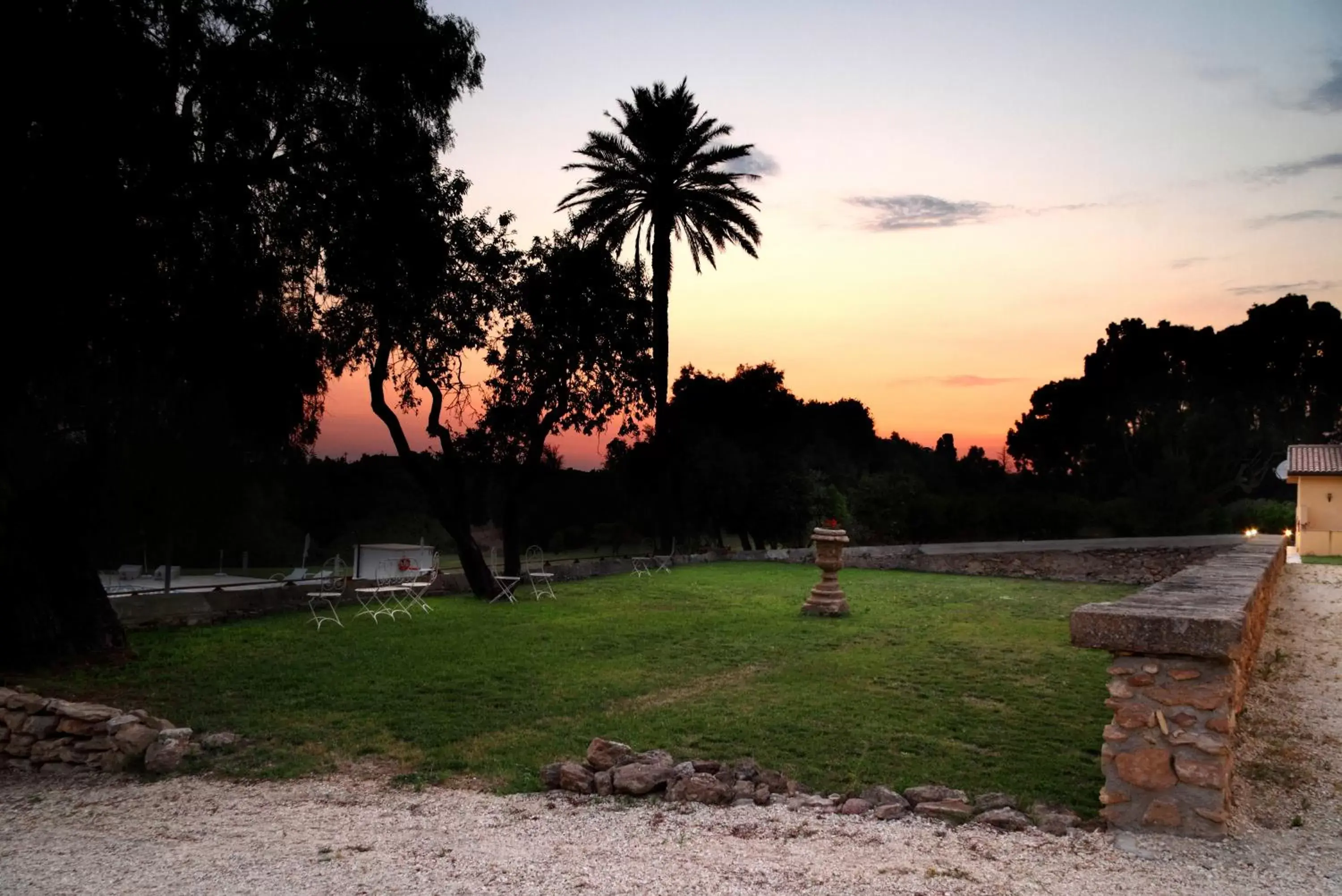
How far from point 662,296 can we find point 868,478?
1111 cm

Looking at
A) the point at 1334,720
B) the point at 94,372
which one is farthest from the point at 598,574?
the point at 1334,720

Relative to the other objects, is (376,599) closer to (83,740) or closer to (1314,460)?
(83,740)

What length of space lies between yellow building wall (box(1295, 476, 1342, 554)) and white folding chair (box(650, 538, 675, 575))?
14.8m

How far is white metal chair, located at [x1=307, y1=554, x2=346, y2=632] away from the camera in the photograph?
1166 cm

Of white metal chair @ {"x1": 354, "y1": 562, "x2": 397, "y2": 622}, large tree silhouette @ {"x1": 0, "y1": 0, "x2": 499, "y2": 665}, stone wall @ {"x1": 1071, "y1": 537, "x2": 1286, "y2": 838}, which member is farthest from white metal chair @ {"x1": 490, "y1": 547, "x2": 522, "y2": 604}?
stone wall @ {"x1": 1071, "y1": 537, "x2": 1286, "y2": 838}

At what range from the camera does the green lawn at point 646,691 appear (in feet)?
18.1

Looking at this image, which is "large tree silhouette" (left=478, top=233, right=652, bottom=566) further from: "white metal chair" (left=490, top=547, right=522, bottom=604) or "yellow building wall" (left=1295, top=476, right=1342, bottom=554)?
"yellow building wall" (left=1295, top=476, right=1342, bottom=554)

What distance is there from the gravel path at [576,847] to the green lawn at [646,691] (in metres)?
0.62

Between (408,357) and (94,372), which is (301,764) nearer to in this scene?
(94,372)

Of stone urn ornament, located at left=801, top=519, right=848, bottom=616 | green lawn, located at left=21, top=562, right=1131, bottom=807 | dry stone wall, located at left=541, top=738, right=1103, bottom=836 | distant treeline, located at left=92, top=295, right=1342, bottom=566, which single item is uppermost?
distant treeline, located at left=92, top=295, right=1342, bottom=566

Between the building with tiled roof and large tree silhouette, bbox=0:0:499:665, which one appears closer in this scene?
large tree silhouette, bbox=0:0:499:665

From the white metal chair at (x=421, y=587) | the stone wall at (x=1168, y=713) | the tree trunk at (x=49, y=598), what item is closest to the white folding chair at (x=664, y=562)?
the white metal chair at (x=421, y=587)

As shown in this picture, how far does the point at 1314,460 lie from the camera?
21.0 m

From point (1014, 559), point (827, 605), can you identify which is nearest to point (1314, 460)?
point (1014, 559)
